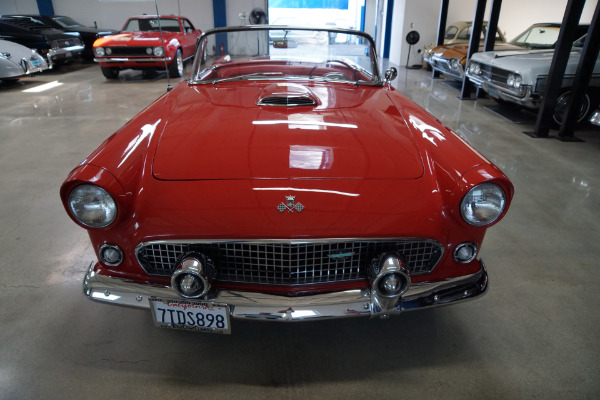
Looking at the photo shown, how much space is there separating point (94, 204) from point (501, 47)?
7949 millimetres

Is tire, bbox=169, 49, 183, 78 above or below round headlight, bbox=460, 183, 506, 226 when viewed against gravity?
below

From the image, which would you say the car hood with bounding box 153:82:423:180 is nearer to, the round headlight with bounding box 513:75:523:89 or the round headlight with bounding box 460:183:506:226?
the round headlight with bounding box 460:183:506:226

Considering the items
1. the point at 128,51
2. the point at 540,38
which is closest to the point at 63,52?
the point at 128,51

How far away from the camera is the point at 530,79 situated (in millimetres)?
4938

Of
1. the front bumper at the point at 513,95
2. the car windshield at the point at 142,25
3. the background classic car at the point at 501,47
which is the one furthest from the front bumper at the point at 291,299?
the car windshield at the point at 142,25

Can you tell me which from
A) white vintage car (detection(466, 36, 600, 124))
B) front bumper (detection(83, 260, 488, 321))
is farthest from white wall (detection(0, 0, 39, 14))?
front bumper (detection(83, 260, 488, 321))

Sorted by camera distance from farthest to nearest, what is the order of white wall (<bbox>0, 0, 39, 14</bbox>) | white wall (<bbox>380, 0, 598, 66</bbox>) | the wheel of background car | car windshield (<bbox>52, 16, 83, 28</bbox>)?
1. white wall (<bbox>0, 0, 39, 14</bbox>)
2. white wall (<bbox>380, 0, 598, 66</bbox>)
3. car windshield (<bbox>52, 16, 83, 28</bbox>)
4. the wheel of background car

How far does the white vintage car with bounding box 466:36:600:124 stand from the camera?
193 inches

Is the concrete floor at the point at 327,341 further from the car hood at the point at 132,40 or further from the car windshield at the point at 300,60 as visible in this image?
the car hood at the point at 132,40

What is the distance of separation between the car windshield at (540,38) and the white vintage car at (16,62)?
888cm

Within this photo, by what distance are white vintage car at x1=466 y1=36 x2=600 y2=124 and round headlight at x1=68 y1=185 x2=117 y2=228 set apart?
17.1ft

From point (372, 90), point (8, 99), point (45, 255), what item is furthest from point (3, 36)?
point (372, 90)

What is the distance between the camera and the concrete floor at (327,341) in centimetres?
154

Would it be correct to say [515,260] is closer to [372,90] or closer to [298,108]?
[372,90]
